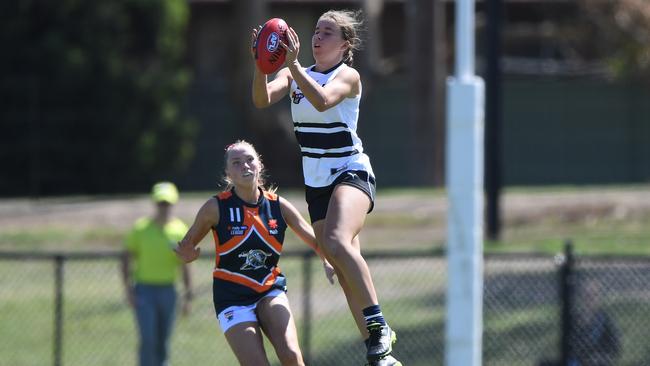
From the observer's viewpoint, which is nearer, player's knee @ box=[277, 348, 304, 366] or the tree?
player's knee @ box=[277, 348, 304, 366]

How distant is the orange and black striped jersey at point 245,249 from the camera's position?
773cm

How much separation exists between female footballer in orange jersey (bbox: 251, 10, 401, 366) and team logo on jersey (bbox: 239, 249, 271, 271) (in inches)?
14.9

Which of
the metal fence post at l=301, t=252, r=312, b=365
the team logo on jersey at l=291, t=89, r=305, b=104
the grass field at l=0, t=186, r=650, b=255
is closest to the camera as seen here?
the team logo on jersey at l=291, t=89, r=305, b=104

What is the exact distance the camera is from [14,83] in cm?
2567

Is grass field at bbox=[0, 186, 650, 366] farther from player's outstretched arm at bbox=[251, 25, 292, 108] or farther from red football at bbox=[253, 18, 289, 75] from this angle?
red football at bbox=[253, 18, 289, 75]

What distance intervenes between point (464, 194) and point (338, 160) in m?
0.78

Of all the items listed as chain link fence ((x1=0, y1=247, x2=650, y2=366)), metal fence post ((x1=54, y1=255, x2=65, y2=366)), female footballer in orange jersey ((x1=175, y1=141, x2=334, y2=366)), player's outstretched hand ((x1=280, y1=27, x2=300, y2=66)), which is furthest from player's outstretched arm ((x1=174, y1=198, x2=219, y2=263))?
metal fence post ((x1=54, y1=255, x2=65, y2=366))

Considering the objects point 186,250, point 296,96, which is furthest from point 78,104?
point 296,96

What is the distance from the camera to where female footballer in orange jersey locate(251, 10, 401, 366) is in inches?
283

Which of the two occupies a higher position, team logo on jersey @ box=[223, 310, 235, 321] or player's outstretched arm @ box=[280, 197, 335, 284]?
player's outstretched arm @ box=[280, 197, 335, 284]

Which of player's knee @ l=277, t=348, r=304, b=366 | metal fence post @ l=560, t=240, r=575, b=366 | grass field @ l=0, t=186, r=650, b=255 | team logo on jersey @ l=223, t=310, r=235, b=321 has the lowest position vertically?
grass field @ l=0, t=186, r=650, b=255

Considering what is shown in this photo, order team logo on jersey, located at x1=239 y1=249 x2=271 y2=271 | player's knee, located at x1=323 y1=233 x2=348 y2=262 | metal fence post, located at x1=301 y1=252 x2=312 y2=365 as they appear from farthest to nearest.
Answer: metal fence post, located at x1=301 y1=252 x2=312 y2=365, team logo on jersey, located at x1=239 y1=249 x2=271 y2=271, player's knee, located at x1=323 y1=233 x2=348 y2=262

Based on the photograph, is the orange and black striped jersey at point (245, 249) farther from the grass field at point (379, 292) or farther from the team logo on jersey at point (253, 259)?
the grass field at point (379, 292)

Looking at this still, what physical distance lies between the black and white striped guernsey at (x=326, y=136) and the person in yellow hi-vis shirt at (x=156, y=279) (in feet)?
18.0
